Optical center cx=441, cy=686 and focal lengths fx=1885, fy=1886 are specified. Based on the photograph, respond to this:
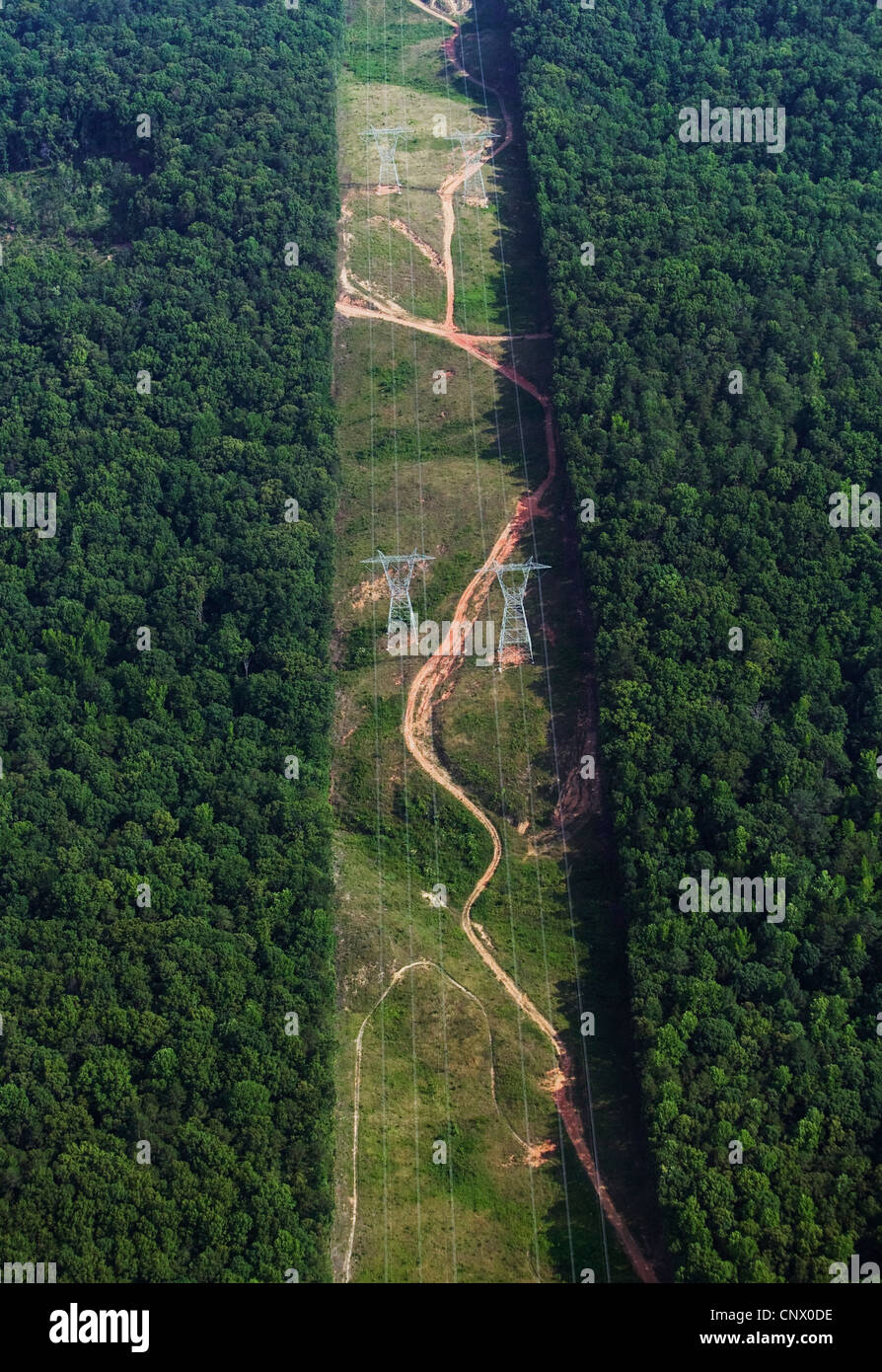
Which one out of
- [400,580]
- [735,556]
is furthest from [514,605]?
[735,556]

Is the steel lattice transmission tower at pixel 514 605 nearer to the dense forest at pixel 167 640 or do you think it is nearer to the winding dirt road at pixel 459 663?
the winding dirt road at pixel 459 663

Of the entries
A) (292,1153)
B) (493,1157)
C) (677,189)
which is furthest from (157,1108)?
(677,189)

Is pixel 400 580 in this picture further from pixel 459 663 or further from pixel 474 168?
pixel 474 168

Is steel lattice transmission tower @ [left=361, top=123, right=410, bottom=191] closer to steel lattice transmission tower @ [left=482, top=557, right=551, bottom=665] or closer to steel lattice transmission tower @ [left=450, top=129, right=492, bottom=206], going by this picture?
steel lattice transmission tower @ [left=450, top=129, right=492, bottom=206]

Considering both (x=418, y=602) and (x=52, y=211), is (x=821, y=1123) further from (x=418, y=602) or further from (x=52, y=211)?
(x=52, y=211)

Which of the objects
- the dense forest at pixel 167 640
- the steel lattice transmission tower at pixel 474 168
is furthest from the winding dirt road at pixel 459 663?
the dense forest at pixel 167 640

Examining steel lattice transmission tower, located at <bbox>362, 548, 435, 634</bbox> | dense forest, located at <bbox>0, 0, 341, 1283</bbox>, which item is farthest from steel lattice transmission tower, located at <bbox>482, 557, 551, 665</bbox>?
dense forest, located at <bbox>0, 0, 341, 1283</bbox>
